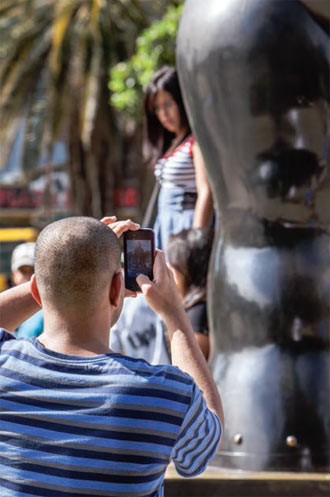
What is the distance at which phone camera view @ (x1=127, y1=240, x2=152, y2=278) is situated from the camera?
208 centimetres

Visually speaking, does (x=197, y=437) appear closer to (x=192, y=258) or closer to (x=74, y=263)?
(x=74, y=263)

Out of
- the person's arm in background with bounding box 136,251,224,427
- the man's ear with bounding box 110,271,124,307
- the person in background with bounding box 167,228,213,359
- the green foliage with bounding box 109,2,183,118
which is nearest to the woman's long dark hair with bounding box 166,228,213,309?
the person in background with bounding box 167,228,213,359

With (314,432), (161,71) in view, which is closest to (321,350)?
(314,432)

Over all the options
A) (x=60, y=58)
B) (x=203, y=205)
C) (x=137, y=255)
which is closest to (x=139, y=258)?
(x=137, y=255)

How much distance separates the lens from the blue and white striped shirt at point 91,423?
1.78 meters

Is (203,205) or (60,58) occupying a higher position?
(60,58)

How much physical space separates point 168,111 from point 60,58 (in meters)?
12.2

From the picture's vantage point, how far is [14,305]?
84.9 inches

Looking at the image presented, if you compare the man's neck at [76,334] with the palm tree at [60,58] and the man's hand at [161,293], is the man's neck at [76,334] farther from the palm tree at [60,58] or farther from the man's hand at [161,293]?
the palm tree at [60,58]

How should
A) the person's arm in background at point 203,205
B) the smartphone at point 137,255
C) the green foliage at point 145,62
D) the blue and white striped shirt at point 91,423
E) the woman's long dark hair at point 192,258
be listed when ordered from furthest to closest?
the green foliage at point 145,62, the person's arm in background at point 203,205, the woman's long dark hair at point 192,258, the smartphone at point 137,255, the blue and white striped shirt at point 91,423

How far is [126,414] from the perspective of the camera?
179 cm

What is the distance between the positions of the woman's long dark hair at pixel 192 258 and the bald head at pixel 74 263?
2.01m

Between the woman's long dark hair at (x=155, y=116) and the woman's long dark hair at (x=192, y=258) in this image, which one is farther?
the woman's long dark hair at (x=155, y=116)

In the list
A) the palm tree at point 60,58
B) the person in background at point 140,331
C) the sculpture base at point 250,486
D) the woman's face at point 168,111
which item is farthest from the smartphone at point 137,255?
the palm tree at point 60,58
